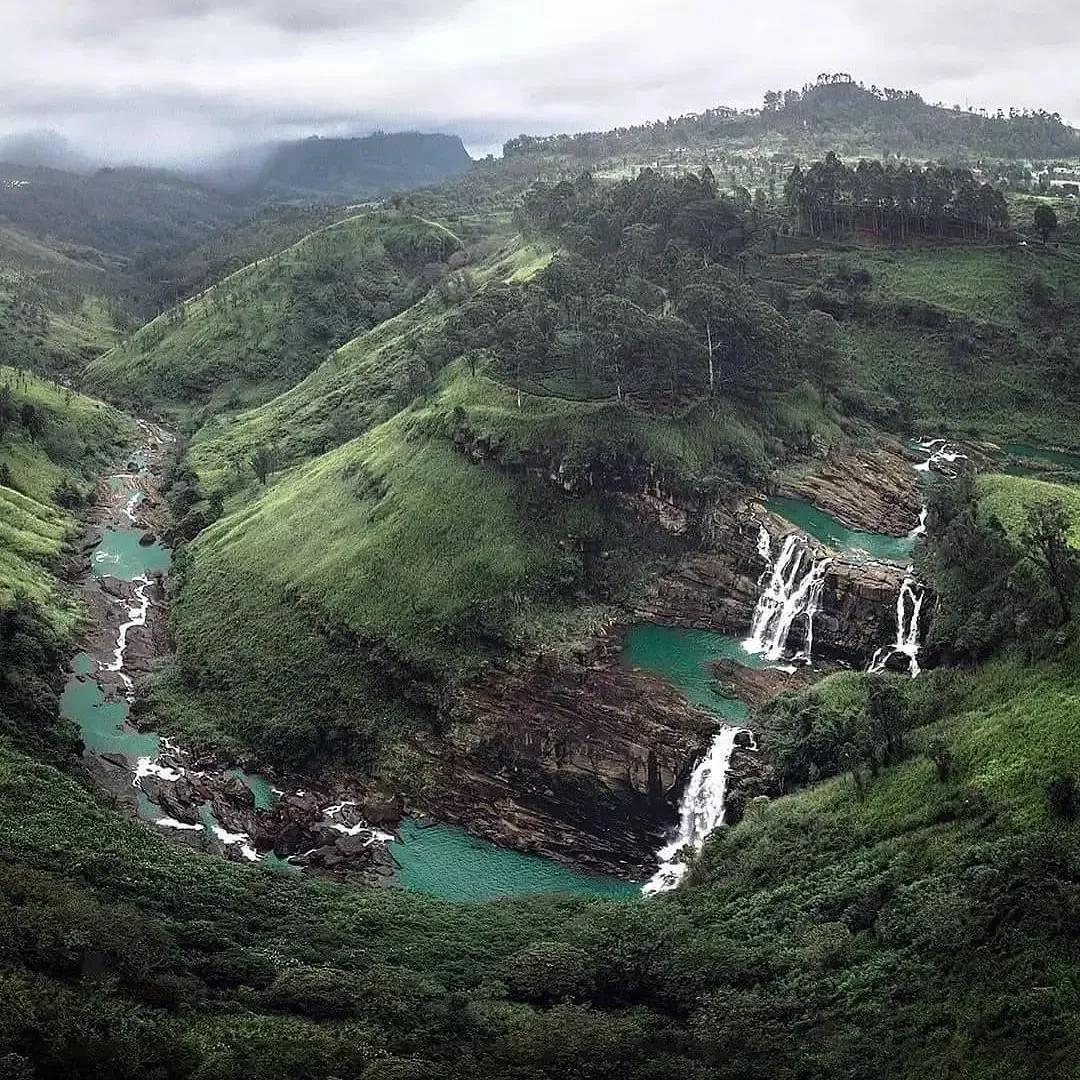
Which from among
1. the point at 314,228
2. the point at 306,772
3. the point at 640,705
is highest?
the point at 314,228

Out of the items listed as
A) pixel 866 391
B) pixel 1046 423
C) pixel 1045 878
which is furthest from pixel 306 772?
pixel 1046 423

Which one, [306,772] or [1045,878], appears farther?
[306,772]

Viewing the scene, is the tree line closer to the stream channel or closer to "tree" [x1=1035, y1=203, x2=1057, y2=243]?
"tree" [x1=1035, y1=203, x2=1057, y2=243]

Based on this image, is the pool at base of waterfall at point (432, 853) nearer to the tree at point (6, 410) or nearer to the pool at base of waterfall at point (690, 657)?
the pool at base of waterfall at point (690, 657)

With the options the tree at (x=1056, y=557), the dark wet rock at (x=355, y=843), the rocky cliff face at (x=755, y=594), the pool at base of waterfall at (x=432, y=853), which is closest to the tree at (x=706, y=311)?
the rocky cliff face at (x=755, y=594)

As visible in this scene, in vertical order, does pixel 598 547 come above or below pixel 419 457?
below

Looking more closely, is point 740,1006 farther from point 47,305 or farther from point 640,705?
point 47,305

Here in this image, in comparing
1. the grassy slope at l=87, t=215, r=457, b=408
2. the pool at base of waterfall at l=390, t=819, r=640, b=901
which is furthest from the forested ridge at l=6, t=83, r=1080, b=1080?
the grassy slope at l=87, t=215, r=457, b=408
